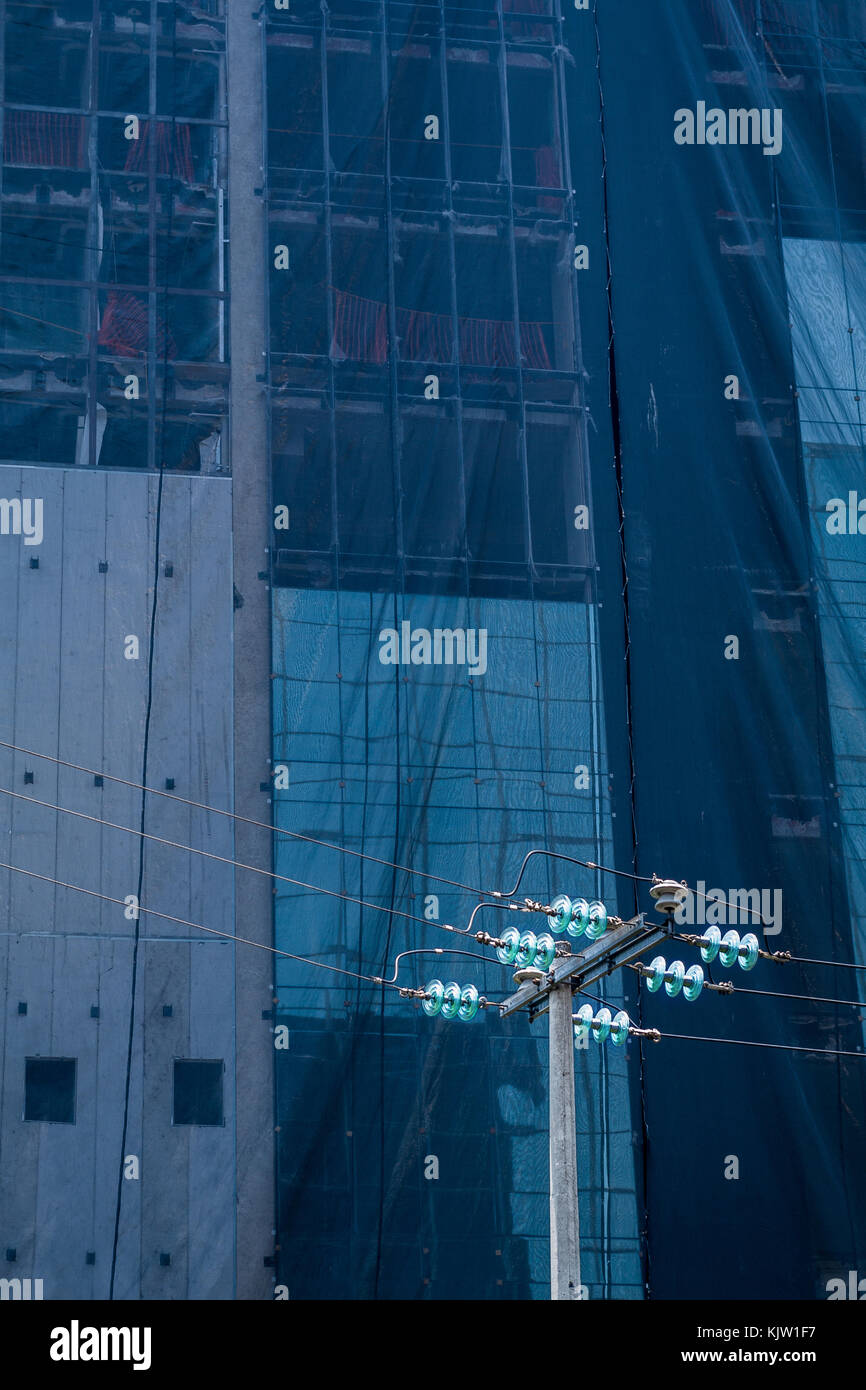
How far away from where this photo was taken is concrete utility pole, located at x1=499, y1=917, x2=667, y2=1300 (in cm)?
1080

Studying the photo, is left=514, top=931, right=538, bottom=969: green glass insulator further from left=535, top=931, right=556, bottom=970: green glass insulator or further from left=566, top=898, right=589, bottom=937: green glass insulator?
left=566, top=898, right=589, bottom=937: green glass insulator

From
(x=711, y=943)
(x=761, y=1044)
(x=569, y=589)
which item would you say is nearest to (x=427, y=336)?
(x=569, y=589)

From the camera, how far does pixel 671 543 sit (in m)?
16.0

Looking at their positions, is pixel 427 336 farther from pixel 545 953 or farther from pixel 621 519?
pixel 545 953

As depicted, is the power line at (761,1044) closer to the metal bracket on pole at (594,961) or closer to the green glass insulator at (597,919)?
the metal bracket on pole at (594,961)

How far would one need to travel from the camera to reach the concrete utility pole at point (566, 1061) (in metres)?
10.8

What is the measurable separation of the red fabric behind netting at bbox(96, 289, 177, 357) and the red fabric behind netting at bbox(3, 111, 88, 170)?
1174 mm

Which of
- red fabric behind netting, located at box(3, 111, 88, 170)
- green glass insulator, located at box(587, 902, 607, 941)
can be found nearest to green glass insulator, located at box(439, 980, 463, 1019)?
green glass insulator, located at box(587, 902, 607, 941)

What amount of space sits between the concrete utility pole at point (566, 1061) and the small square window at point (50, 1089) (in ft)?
14.0

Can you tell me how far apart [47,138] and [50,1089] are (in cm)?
732

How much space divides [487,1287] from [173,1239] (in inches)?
84.2

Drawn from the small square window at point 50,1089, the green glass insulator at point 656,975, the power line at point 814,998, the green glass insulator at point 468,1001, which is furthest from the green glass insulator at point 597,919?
the small square window at point 50,1089
